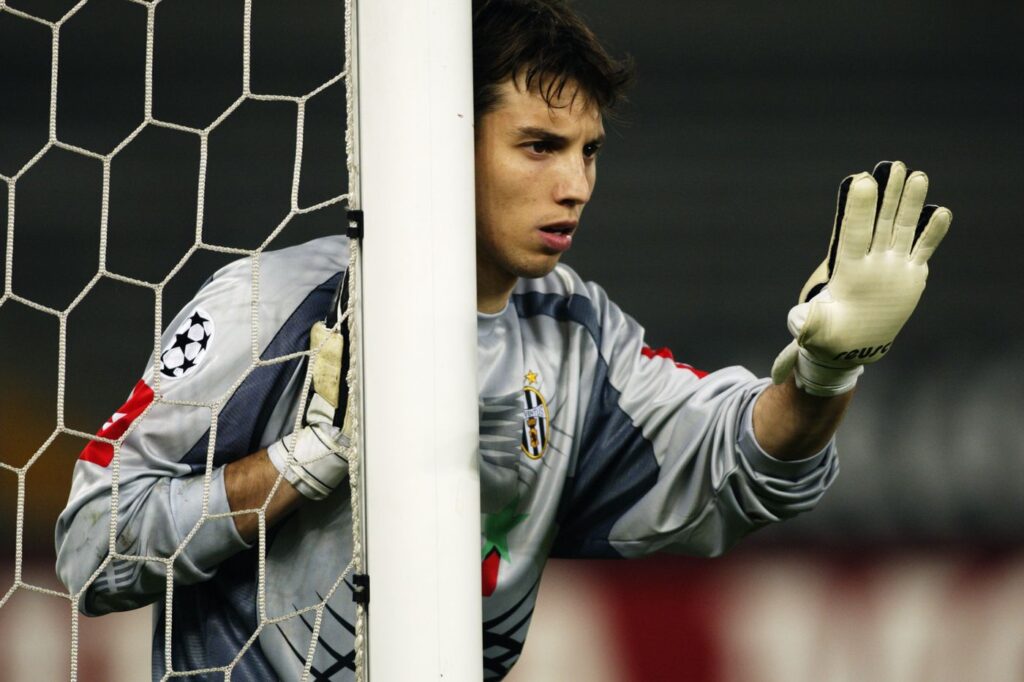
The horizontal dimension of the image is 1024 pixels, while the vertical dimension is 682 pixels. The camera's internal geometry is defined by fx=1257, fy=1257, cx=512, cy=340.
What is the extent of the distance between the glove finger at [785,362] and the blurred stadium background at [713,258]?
33.0 inches

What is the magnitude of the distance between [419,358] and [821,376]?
0.38 metres

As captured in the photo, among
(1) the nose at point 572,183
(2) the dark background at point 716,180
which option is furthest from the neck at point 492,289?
(2) the dark background at point 716,180

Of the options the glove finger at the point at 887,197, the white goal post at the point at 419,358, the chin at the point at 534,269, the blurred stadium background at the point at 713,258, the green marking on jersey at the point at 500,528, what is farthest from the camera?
the blurred stadium background at the point at 713,258

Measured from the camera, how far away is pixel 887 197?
90 cm

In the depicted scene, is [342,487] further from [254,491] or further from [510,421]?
[510,421]

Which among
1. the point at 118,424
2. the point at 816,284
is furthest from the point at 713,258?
the point at 118,424

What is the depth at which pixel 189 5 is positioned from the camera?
180 centimetres

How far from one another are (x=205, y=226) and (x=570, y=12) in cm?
79

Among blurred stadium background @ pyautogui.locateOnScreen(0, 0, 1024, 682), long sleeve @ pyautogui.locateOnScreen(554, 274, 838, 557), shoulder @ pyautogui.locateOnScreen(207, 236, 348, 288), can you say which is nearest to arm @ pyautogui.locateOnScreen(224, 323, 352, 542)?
shoulder @ pyautogui.locateOnScreen(207, 236, 348, 288)

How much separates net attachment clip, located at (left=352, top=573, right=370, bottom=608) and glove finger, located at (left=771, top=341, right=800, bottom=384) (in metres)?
0.38

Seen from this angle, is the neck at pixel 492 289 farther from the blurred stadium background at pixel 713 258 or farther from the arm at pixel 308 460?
the blurred stadium background at pixel 713 258

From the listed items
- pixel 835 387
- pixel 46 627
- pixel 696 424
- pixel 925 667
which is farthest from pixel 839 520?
pixel 46 627

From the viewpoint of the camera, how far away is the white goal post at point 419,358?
791 mm

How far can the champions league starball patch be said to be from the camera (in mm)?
1080
